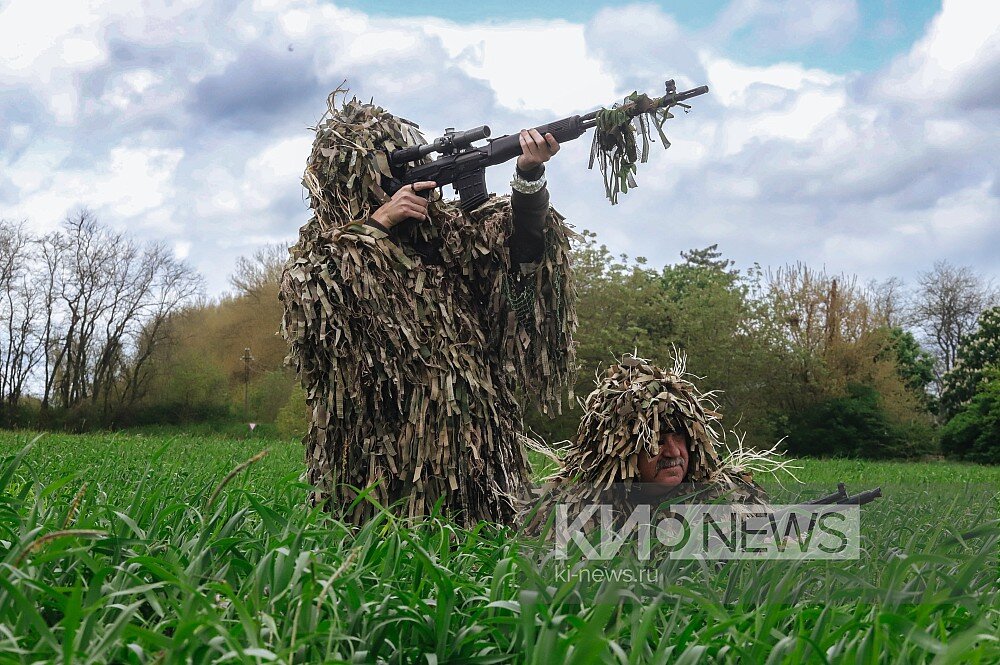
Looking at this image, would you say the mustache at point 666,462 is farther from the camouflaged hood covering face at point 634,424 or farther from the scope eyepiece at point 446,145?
the scope eyepiece at point 446,145

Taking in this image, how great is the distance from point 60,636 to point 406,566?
85 cm

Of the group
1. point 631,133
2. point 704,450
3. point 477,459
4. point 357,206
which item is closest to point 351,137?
point 357,206

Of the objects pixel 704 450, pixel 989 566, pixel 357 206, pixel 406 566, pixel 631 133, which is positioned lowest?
pixel 989 566

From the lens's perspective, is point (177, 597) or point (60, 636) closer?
point (60, 636)

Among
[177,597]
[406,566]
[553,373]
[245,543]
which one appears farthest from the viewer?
[553,373]

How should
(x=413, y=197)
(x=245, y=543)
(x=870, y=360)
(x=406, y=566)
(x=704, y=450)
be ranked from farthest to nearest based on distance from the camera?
(x=870, y=360), (x=413, y=197), (x=704, y=450), (x=406, y=566), (x=245, y=543)

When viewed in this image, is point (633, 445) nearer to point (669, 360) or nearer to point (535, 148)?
point (535, 148)

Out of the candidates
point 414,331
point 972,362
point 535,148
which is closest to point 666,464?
point 414,331

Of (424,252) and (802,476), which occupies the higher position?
(424,252)

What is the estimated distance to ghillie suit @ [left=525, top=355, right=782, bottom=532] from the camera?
2.95m

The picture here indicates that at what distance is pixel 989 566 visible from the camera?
2537mm

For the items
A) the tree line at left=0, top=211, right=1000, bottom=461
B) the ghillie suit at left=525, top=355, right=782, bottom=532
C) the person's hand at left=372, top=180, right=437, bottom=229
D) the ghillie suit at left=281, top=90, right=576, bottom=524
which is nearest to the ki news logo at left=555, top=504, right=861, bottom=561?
the ghillie suit at left=525, top=355, right=782, bottom=532

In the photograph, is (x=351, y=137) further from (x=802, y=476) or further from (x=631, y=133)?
(x=802, y=476)

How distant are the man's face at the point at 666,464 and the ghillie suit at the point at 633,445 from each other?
0.08 ft
